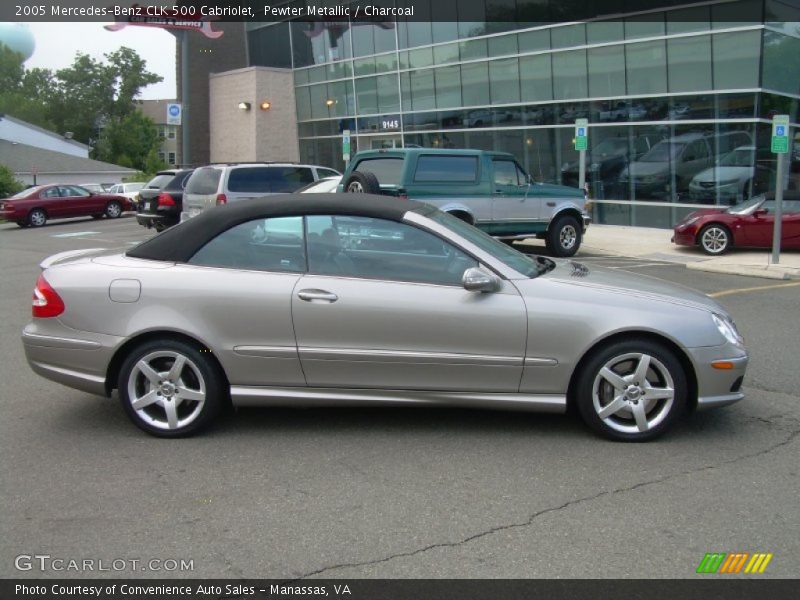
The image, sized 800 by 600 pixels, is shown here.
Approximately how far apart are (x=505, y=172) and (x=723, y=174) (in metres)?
8.40

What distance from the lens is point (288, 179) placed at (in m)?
15.9

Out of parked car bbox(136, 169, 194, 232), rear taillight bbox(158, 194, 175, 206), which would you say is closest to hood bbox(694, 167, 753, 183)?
parked car bbox(136, 169, 194, 232)

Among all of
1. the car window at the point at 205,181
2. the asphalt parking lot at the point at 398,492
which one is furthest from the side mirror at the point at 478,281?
the car window at the point at 205,181

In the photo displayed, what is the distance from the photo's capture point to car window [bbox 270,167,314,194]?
619 inches

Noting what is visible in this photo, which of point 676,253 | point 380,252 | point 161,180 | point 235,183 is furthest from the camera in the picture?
point 161,180

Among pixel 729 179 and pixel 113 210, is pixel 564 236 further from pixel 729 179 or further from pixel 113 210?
pixel 113 210

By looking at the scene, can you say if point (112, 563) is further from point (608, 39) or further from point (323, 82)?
point (323, 82)

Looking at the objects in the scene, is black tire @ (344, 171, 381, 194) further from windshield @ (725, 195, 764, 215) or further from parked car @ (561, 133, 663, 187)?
parked car @ (561, 133, 663, 187)

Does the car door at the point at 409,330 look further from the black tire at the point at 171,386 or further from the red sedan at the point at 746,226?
the red sedan at the point at 746,226

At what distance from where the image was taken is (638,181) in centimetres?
2153

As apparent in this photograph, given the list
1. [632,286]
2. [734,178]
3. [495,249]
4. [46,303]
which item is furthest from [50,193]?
[632,286]

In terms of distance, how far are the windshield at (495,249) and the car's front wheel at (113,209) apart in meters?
26.8
